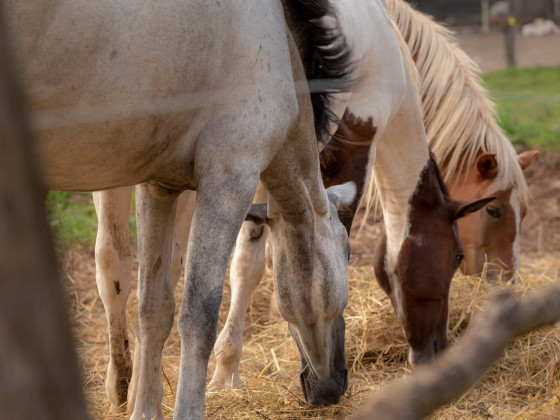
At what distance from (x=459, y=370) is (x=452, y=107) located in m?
3.91

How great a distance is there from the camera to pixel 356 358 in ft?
13.1

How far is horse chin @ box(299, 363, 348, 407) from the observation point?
10.2ft

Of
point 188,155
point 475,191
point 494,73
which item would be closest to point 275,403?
point 188,155

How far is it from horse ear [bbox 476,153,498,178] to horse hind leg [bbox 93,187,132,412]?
2.25 meters

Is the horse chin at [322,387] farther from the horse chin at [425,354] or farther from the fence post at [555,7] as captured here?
the fence post at [555,7]

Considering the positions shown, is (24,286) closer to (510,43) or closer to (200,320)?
(200,320)

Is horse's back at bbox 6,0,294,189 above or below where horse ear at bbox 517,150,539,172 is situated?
above

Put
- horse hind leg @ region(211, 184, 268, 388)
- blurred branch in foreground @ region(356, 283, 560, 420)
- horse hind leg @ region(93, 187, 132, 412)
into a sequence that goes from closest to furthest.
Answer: blurred branch in foreground @ region(356, 283, 560, 420) < horse hind leg @ region(93, 187, 132, 412) < horse hind leg @ region(211, 184, 268, 388)

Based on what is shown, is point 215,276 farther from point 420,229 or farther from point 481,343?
point 420,229

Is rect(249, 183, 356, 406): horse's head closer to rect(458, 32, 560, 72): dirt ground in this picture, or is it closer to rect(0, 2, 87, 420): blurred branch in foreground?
rect(0, 2, 87, 420): blurred branch in foreground

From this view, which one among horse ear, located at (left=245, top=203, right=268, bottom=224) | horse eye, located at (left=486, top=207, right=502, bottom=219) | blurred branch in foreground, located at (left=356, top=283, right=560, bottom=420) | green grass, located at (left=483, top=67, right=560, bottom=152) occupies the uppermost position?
blurred branch in foreground, located at (left=356, top=283, right=560, bottom=420)

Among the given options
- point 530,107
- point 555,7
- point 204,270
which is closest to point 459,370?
Result: point 204,270

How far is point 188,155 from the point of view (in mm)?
2400

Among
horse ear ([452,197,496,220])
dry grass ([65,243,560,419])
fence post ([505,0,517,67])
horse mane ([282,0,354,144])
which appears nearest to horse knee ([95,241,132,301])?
dry grass ([65,243,560,419])
